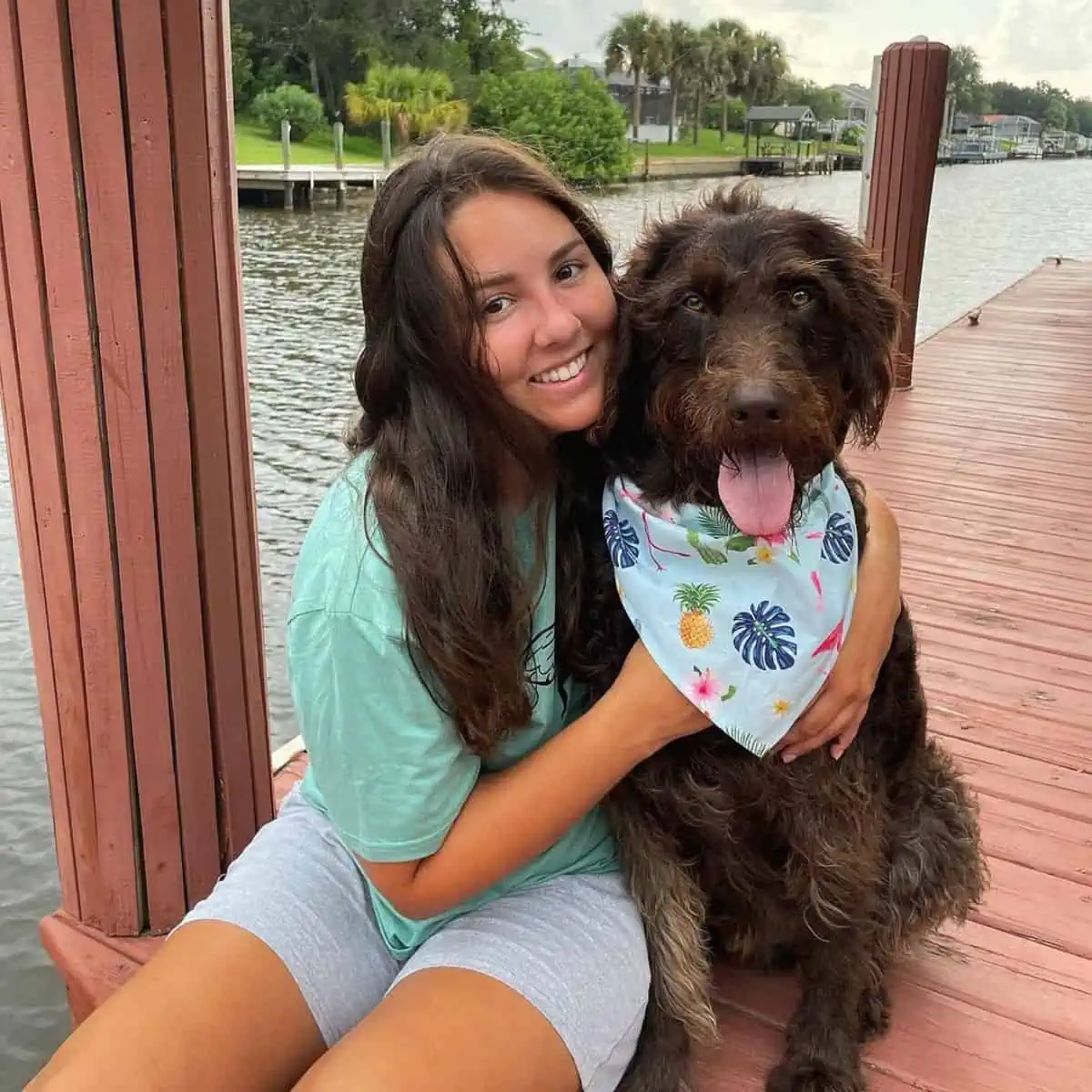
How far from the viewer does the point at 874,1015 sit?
5.78 feet

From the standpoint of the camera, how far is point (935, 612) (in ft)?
11.2

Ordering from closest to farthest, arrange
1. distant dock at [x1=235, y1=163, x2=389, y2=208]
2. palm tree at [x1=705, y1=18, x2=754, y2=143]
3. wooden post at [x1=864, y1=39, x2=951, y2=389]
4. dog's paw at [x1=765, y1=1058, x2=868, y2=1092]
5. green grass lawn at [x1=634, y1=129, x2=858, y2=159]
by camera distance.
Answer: dog's paw at [x1=765, y1=1058, x2=868, y2=1092] < wooden post at [x1=864, y1=39, x2=951, y2=389] < green grass lawn at [x1=634, y1=129, x2=858, y2=159] < distant dock at [x1=235, y1=163, x2=389, y2=208] < palm tree at [x1=705, y1=18, x2=754, y2=143]

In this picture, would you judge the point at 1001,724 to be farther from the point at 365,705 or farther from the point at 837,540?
the point at 365,705

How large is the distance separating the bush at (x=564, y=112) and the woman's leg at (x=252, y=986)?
5.15 meters

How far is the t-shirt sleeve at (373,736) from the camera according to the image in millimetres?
1354

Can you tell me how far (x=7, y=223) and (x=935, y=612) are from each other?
2.86 m

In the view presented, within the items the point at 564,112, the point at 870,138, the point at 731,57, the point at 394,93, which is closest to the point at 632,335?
the point at 870,138

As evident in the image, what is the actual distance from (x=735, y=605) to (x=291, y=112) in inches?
1219

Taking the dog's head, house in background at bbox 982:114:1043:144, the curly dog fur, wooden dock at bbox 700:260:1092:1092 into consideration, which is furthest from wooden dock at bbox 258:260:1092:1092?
house in background at bbox 982:114:1043:144

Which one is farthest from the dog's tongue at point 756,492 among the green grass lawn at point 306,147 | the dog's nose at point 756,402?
the green grass lawn at point 306,147

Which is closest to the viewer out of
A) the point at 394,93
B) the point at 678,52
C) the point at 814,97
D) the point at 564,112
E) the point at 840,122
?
the point at 564,112

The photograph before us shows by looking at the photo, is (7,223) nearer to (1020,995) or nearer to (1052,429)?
(1020,995)

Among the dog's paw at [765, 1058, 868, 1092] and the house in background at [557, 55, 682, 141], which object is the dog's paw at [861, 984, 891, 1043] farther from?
the house in background at [557, 55, 682, 141]

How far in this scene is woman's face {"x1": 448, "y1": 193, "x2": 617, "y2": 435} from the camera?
4.60 ft
